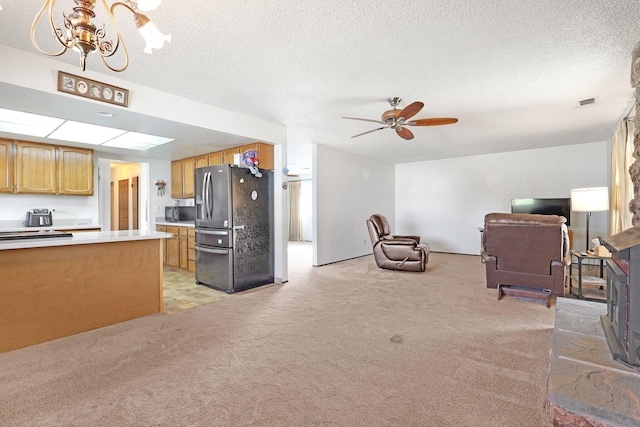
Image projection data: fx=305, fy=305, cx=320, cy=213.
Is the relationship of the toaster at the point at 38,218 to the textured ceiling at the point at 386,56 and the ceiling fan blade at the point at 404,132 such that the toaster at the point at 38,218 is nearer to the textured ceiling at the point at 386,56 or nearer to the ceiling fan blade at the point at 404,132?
the textured ceiling at the point at 386,56

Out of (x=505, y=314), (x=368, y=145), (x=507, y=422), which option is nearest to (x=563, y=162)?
(x=368, y=145)

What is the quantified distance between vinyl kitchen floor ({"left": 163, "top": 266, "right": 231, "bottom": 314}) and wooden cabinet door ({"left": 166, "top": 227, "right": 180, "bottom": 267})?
1.80 ft

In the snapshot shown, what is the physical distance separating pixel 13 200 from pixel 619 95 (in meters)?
7.79

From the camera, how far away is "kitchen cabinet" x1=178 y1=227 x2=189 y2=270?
5192mm

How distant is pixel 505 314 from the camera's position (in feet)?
10.1

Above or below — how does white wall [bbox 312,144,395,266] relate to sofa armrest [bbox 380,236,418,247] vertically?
above

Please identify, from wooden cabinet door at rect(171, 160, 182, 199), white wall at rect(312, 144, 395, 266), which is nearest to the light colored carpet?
white wall at rect(312, 144, 395, 266)

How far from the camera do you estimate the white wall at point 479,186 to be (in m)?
5.84

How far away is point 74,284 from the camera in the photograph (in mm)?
2637

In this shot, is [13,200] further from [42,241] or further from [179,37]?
[179,37]

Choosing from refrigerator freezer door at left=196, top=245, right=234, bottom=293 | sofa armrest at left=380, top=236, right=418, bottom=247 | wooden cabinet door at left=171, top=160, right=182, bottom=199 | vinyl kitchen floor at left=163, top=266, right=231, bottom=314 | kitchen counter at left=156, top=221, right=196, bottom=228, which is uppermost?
Answer: wooden cabinet door at left=171, top=160, right=182, bottom=199

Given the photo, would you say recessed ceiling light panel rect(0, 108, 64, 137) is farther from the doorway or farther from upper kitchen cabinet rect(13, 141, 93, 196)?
the doorway

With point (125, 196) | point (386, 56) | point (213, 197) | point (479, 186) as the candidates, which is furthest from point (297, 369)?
point (125, 196)

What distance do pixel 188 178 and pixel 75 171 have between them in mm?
1648
